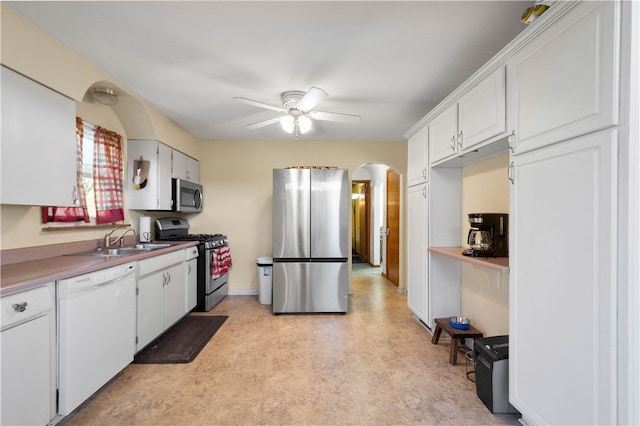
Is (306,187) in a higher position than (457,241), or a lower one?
higher

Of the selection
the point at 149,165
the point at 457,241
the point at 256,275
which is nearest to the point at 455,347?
the point at 457,241

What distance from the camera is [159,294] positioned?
2.53 metres

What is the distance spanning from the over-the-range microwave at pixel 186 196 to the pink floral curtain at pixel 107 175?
612mm

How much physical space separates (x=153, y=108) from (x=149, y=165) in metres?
0.62

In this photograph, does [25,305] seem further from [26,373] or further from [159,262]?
[159,262]

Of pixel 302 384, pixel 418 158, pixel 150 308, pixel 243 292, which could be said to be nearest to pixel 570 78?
pixel 418 158

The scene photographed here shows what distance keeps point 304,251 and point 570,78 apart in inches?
109

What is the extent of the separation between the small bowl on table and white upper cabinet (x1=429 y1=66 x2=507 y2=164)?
57.6 inches

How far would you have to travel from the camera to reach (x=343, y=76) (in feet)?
7.60

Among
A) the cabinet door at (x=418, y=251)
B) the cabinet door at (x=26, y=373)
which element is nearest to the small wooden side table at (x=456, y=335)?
the cabinet door at (x=418, y=251)

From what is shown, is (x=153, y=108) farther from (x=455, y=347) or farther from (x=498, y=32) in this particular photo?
(x=455, y=347)

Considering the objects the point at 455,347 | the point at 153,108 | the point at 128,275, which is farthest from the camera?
the point at 153,108

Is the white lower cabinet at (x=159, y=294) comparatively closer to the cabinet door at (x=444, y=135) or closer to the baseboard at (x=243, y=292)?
the baseboard at (x=243, y=292)

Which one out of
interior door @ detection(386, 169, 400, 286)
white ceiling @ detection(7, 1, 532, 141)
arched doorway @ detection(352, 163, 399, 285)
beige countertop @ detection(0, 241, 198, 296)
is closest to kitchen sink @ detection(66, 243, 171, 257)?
beige countertop @ detection(0, 241, 198, 296)
